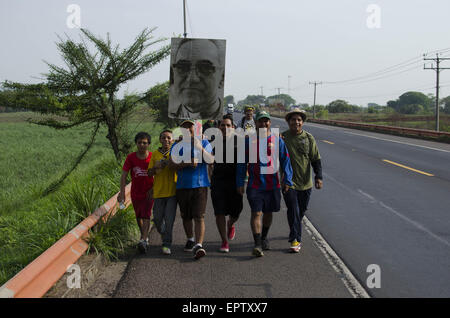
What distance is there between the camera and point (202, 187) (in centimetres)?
561

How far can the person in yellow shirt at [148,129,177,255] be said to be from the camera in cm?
560

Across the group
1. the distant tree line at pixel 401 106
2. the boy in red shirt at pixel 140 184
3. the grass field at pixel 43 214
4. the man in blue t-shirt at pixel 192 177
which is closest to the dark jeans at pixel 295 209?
the man in blue t-shirt at pixel 192 177

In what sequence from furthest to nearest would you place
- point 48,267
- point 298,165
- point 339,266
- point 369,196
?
point 369,196 → point 298,165 → point 339,266 → point 48,267

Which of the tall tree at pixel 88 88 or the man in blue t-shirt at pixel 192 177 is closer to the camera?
the man in blue t-shirt at pixel 192 177

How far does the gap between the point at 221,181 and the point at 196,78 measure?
596 cm

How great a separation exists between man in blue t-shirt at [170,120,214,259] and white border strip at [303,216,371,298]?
5.32 feet

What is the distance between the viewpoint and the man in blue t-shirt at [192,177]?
5523mm

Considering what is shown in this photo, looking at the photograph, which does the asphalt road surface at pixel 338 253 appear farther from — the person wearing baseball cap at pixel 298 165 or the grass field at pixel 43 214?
the grass field at pixel 43 214

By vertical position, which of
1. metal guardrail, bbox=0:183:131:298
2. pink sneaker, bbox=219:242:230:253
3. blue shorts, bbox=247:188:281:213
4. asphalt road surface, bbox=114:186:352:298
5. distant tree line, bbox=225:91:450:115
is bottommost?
asphalt road surface, bbox=114:186:352:298

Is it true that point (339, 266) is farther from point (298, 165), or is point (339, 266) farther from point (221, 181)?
point (221, 181)

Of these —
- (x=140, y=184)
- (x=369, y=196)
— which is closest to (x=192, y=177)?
(x=140, y=184)

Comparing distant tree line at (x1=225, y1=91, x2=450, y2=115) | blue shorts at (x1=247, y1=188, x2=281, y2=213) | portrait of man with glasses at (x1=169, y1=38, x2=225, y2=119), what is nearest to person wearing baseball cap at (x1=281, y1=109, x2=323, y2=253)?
blue shorts at (x1=247, y1=188, x2=281, y2=213)

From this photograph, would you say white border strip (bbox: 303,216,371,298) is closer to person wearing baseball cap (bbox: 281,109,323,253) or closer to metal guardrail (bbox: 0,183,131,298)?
person wearing baseball cap (bbox: 281,109,323,253)

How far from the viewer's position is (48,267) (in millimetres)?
3918
